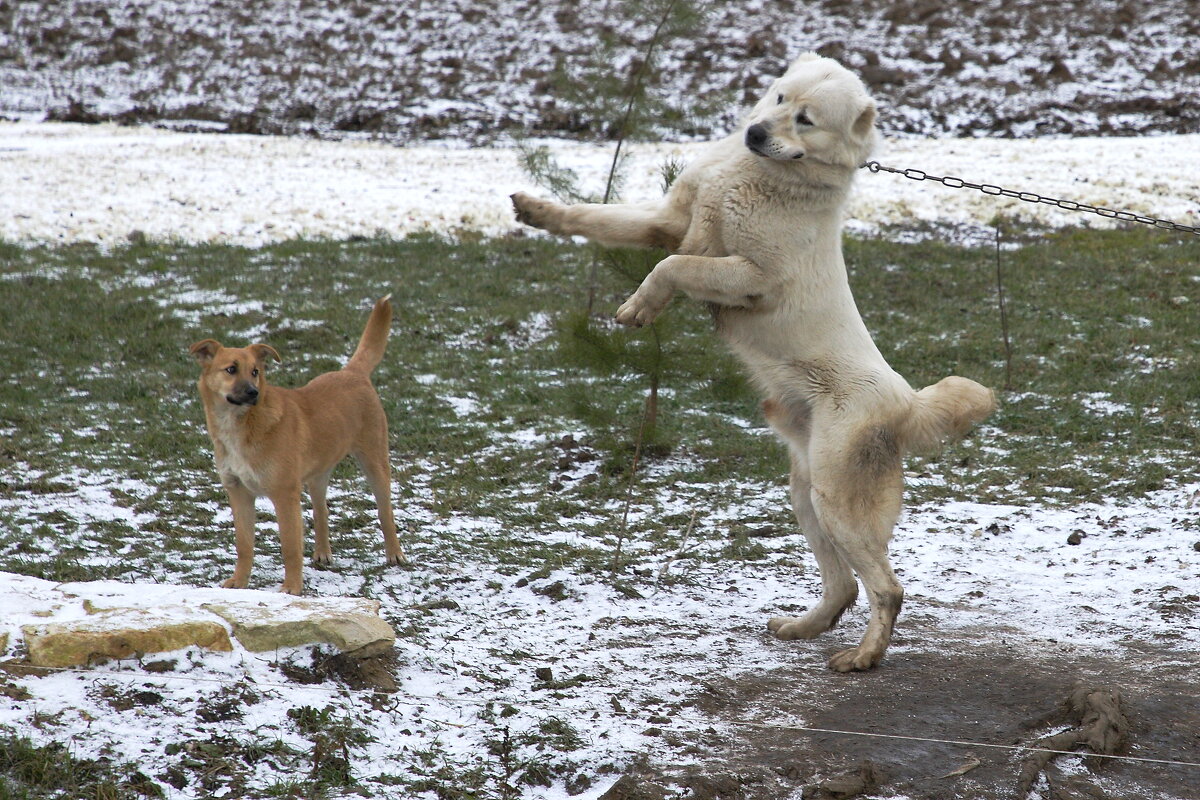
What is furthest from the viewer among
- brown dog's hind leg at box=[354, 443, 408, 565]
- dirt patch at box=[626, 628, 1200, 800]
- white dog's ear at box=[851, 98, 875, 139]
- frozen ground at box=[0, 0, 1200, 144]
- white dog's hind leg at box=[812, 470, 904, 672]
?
frozen ground at box=[0, 0, 1200, 144]

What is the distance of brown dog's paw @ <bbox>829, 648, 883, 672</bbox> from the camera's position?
15.1ft

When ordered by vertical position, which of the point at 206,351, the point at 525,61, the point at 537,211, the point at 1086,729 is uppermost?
the point at 525,61

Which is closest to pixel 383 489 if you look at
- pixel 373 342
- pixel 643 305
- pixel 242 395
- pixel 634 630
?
pixel 373 342

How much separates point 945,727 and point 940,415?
53.5 inches

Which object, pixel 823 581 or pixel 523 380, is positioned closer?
pixel 823 581

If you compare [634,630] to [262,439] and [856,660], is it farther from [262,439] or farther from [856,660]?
[262,439]

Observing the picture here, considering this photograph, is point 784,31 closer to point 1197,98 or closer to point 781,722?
point 1197,98

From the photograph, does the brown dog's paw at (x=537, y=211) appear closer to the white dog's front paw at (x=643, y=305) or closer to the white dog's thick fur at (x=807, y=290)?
the white dog's thick fur at (x=807, y=290)

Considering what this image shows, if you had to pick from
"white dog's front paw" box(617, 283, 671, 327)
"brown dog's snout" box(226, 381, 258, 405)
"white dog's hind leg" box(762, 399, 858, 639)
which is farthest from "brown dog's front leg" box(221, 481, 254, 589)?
"white dog's hind leg" box(762, 399, 858, 639)

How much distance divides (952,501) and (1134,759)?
372 cm

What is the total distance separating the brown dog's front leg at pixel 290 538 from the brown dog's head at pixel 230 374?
524mm

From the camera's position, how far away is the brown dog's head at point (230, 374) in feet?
17.2

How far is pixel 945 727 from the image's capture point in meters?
4.00

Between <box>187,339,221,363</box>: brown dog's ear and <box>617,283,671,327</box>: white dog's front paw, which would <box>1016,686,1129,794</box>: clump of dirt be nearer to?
<box>617,283,671,327</box>: white dog's front paw
